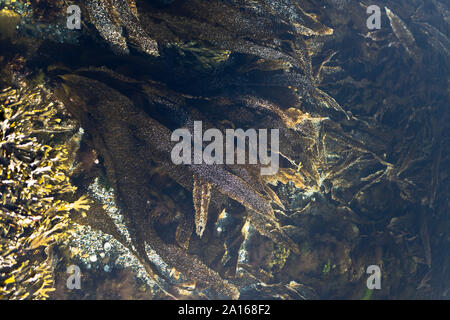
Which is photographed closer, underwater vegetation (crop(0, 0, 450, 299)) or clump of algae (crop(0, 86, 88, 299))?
clump of algae (crop(0, 86, 88, 299))

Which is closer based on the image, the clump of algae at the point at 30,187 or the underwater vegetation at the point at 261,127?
the clump of algae at the point at 30,187

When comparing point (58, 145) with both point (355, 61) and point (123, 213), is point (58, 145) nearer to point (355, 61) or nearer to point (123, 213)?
point (123, 213)

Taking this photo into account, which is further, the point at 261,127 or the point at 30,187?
the point at 261,127

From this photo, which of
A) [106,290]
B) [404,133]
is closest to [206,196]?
[106,290]
